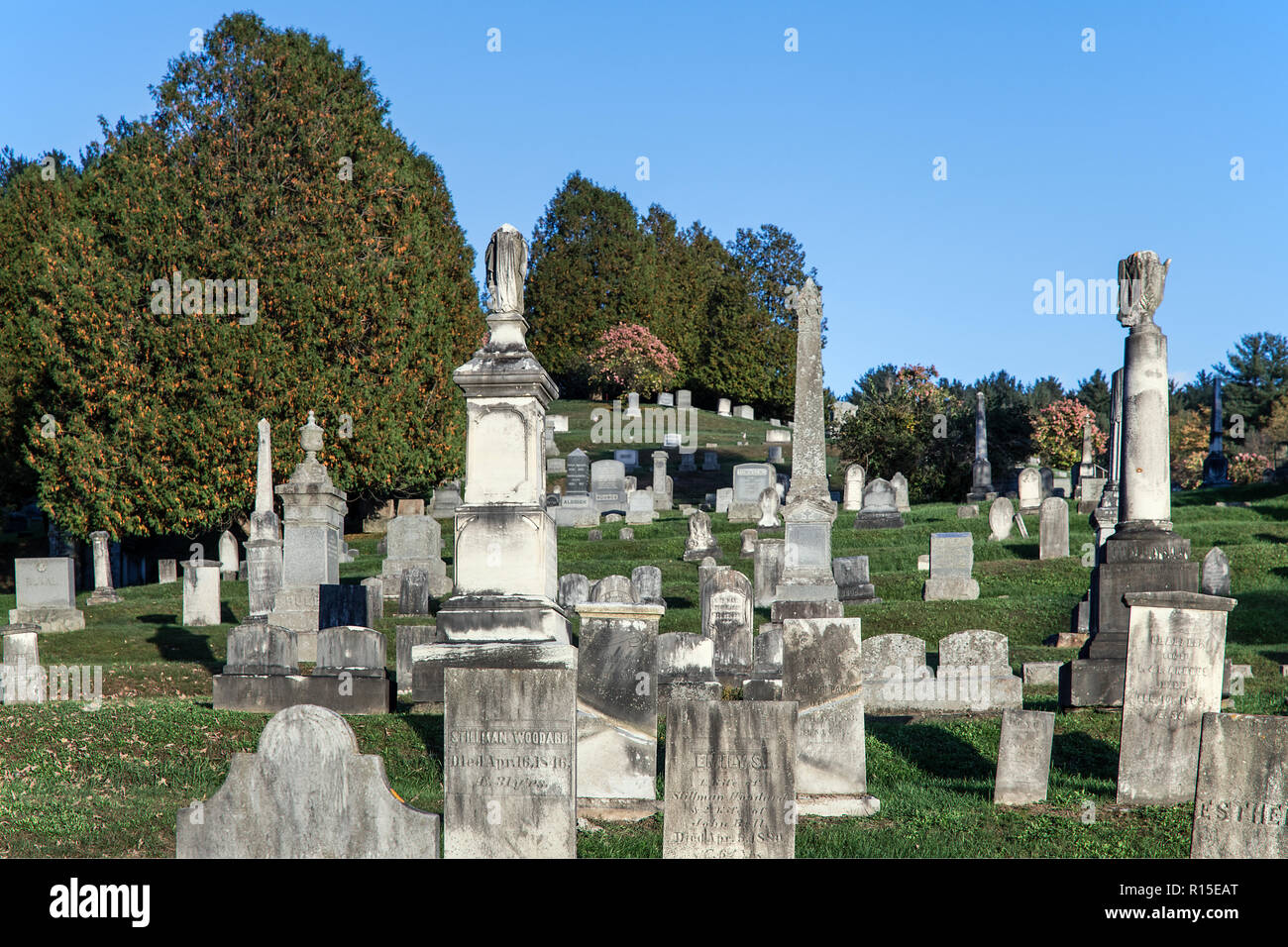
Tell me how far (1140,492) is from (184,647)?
14.3 meters

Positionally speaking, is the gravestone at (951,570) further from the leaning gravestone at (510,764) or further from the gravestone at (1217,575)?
the leaning gravestone at (510,764)

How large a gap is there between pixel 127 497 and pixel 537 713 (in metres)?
25.7

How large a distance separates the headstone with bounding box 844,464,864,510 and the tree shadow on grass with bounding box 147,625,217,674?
21.2 metres

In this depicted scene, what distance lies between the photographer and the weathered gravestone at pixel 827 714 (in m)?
9.55

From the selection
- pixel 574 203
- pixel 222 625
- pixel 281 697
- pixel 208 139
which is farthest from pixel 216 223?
pixel 574 203

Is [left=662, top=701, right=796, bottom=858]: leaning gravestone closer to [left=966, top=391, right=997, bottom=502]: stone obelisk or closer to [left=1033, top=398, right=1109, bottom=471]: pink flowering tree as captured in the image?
[left=966, top=391, right=997, bottom=502]: stone obelisk

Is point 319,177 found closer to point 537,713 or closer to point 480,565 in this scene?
point 480,565

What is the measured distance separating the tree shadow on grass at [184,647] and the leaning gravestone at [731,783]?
38.8 ft

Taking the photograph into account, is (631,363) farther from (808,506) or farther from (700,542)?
(808,506)

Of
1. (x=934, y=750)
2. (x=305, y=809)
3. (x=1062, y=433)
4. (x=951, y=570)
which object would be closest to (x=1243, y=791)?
(x=934, y=750)

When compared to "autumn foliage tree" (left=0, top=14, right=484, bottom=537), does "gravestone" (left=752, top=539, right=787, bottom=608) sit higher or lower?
lower

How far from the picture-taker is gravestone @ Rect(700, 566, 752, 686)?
1538 cm

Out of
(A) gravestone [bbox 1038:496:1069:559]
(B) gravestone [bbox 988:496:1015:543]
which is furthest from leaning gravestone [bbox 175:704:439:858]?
(B) gravestone [bbox 988:496:1015:543]

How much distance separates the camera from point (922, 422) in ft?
142
